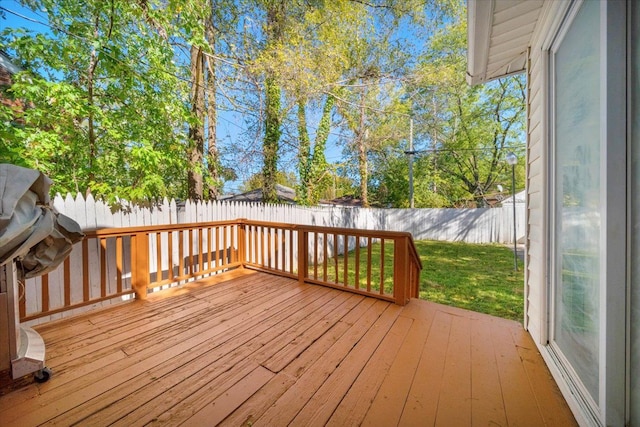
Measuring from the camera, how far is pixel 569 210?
5.35 feet

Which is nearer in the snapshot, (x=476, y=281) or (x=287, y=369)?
(x=287, y=369)

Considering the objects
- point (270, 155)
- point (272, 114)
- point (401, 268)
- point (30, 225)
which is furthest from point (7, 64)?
point (401, 268)

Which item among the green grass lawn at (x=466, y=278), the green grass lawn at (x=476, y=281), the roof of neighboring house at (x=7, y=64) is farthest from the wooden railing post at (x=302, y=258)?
the roof of neighboring house at (x=7, y=64)

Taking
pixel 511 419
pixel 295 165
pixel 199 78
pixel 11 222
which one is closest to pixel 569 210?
pixel 511 419

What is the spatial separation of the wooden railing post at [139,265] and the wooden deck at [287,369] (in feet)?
0.80

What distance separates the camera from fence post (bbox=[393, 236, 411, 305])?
291cm

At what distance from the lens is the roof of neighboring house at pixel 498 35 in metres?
1.76

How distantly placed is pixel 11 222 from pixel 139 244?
179 cm

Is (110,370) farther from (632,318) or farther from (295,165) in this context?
(295,165)

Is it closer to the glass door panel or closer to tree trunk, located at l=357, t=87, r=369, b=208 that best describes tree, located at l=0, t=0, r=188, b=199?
the glass door panel

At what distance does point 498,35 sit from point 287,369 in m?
3.06

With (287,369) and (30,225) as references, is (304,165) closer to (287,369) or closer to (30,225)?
(287,369)

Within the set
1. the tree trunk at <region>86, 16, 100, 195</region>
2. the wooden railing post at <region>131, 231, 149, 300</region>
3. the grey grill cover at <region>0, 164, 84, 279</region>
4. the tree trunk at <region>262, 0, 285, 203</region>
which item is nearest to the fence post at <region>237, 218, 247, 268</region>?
the wooden railing post at <region>131, 231, 149, 300</region>

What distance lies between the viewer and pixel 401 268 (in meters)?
2.94
